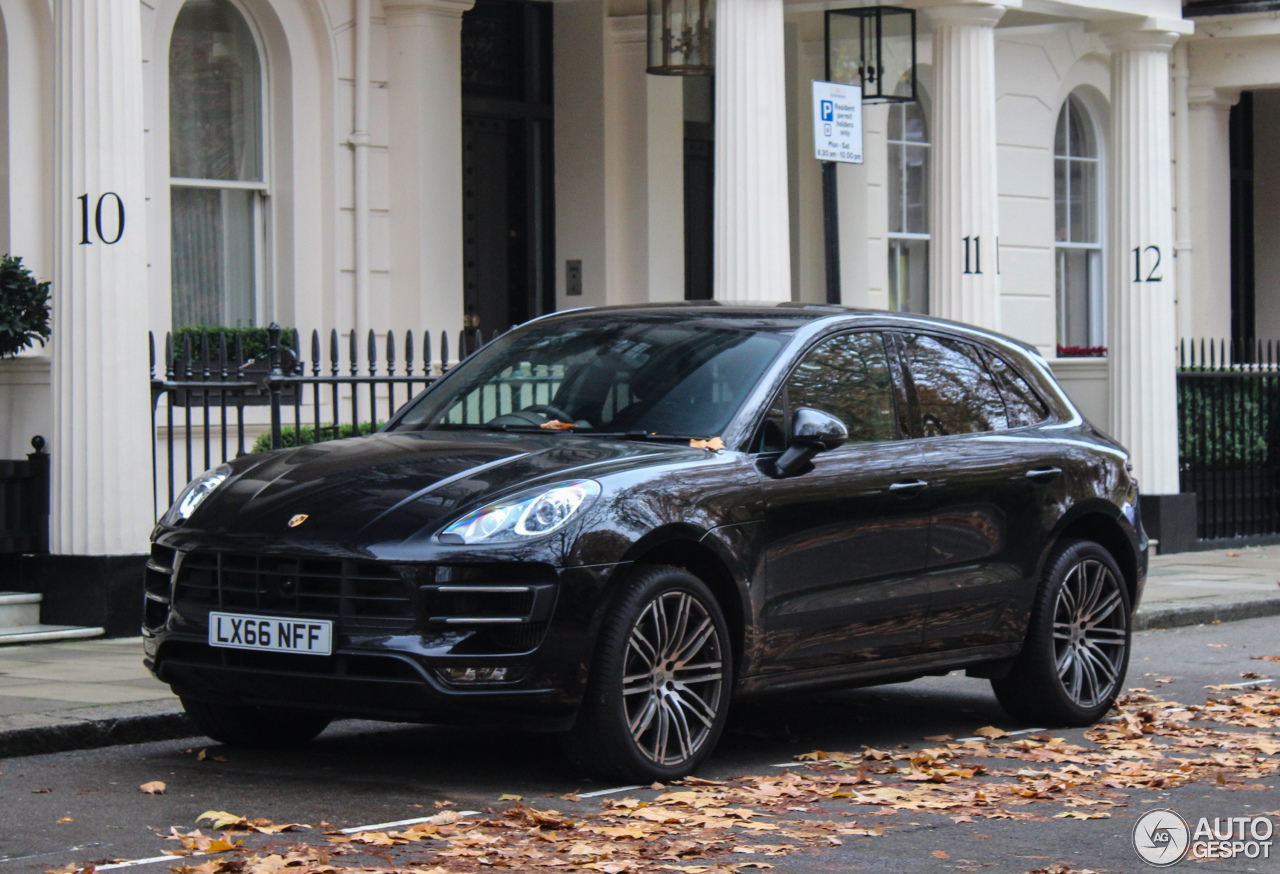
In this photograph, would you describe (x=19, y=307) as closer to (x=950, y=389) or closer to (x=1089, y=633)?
(x=950, y=389)

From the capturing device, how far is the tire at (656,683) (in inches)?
256

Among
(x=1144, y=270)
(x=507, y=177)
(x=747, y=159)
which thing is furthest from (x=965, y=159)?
(x=507, y=177)

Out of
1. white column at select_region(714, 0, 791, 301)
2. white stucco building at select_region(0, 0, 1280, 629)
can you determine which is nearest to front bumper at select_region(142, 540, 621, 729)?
white stucco building at select_region(0, 0, 1280, 629)

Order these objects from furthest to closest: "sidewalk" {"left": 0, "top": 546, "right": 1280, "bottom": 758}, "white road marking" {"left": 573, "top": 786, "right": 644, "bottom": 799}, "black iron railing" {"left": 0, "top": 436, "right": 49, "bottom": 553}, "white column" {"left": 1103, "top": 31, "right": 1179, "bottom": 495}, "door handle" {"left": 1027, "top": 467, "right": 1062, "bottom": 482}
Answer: "white column" {"left": 1103, "top": 31, "right": 1179, "bottom": 495} < "black iron railing" {"left": 0, "top": 436, "right": 49, "bottom": 553} < "door handle" {"left": 1027, "top": 467, "right": 1062, "bottom": 482} < "sidewalk" {"left": 0, "top": 546, "right": 1280, "bottom": 758} < "white road marking" {"left": 573, "top": 786, "right": 644, "bottom": 799}

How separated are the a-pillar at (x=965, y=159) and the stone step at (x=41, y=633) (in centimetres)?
750

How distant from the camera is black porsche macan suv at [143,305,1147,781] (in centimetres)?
638

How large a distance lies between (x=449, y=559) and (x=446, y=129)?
30.0 feet

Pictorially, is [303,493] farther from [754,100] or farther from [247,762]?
[754,100]

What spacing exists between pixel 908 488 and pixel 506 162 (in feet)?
30.4

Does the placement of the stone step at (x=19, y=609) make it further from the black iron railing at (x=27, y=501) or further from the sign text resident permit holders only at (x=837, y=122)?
the sign text resident permit holders only at (x=837, y=122)

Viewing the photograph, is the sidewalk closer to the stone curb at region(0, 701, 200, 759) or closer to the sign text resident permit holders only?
the stone curb at region(0, 701, 200, 759)

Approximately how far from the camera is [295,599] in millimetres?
6523

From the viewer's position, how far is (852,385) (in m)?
7.81

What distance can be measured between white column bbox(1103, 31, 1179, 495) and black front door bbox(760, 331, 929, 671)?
31.5 ft
